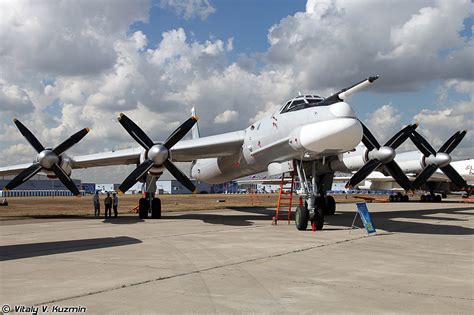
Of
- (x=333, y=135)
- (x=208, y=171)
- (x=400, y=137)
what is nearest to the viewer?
(x=333, y=135)

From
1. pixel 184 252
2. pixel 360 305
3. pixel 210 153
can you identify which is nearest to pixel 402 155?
pixel 210 153

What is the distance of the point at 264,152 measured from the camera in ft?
56.3

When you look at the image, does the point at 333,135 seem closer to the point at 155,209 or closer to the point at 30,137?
the point at 155,209

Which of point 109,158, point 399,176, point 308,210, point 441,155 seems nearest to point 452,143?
point 441,155

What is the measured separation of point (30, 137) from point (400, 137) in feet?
58.4

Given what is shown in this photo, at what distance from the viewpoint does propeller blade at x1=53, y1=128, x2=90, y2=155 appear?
20.7m

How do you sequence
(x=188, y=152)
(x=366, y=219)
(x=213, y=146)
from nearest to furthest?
1. (x=366, y=219)
2. (x=213, y=146)
3. (x=188, y=152)

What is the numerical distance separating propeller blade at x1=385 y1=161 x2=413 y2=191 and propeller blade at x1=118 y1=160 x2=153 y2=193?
35.9 ft

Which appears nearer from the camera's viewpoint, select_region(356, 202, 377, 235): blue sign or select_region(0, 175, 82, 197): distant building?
select_region(356, 202, 377, 235): blue sign

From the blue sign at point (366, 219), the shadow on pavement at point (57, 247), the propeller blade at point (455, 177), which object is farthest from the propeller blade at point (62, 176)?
the propeller blade at point (455, 177)

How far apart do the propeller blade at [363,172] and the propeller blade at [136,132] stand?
8461mm

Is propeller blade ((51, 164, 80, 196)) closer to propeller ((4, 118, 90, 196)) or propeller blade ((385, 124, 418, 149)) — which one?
propeller ((4, 118, 90, 196))

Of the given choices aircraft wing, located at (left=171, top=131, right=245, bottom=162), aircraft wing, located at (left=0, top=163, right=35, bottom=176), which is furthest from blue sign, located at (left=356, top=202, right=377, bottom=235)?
aircraft wing, located at (left=0, top=163, right=35, bottom=176)

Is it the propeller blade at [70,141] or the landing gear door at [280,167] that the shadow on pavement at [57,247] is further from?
the propeller blade at [70,141]
